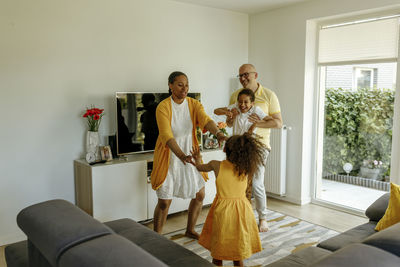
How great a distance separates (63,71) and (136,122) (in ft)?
2.86

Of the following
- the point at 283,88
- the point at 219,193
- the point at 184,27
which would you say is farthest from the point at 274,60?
the point at 219,193

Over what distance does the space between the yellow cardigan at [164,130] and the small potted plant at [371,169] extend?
85.4 inches

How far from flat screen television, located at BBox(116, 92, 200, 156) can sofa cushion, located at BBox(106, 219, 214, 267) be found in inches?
55.4

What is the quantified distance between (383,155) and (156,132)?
2.51m

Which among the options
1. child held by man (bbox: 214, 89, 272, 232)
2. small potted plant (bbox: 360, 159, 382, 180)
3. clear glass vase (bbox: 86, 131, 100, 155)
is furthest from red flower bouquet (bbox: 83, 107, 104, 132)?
small potted plant (bbox: 360, 159, 382, 180)

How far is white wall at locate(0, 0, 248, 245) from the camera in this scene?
3219mm

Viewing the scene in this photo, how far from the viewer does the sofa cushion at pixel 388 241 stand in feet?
4.69

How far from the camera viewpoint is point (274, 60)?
470 cm

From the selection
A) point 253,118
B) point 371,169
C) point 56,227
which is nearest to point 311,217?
point 371,169

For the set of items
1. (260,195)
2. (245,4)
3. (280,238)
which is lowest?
(280,238)

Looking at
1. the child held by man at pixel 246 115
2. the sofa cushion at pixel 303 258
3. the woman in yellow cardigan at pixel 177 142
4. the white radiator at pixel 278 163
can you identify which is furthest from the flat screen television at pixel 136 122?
the sofa cushion at pixel 303 258

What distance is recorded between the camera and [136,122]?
12.4ft

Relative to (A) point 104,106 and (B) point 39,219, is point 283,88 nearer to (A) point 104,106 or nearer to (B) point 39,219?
(A) point 104,106

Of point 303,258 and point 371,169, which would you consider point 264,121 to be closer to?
point 303,258
